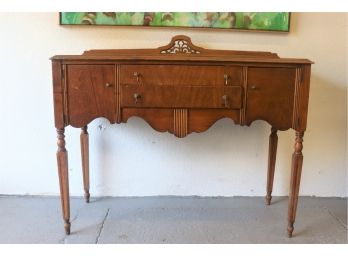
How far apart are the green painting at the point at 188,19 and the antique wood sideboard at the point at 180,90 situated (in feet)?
1.60

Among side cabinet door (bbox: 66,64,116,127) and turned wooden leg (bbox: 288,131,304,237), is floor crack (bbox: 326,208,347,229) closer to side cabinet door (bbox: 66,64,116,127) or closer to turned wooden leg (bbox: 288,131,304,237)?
turned wooden leg (bbox: 288,131,304,237)

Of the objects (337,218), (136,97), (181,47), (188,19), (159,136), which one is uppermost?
(188,19)

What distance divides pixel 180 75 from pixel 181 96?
0.09 metres

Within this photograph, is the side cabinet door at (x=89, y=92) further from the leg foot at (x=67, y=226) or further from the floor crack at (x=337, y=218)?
the floor crack at (x=337, y=218)

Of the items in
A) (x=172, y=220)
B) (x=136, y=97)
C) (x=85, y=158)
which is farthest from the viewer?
(x=85, y=158)

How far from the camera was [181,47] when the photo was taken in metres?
1.81

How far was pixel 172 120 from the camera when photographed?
1487mm

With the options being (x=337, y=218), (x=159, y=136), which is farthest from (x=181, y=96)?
(x=337, y=218)

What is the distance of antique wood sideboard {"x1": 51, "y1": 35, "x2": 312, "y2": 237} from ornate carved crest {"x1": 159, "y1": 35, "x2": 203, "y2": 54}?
0.35 m

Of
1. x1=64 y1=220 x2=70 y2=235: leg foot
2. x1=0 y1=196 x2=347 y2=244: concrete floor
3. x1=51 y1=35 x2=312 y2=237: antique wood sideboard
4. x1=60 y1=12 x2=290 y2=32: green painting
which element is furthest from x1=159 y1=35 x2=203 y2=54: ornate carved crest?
x1=64 y1=220 x2=70 y2=235: leg foot

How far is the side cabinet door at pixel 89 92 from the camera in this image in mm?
1446

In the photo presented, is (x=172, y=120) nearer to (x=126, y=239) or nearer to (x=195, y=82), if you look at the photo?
(x=195, y=82)

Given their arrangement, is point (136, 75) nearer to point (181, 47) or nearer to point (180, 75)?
point (180, 75)

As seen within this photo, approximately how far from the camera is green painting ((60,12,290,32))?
6.09ft
